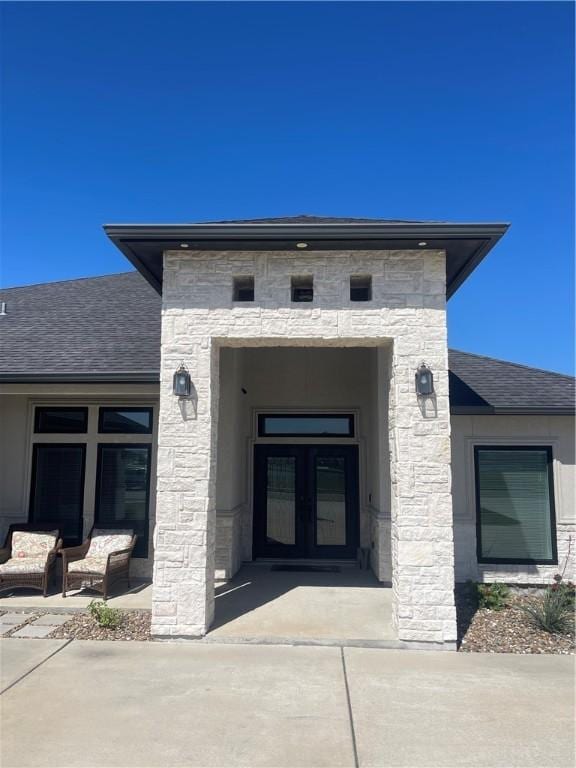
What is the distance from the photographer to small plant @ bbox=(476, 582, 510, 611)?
7390mm

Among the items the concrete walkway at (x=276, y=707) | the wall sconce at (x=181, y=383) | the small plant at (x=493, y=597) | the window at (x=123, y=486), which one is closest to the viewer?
the concrete walkway at (x=276, y=707)

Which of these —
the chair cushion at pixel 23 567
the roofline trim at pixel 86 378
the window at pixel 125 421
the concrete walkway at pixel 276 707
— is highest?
the roofline trim at pixel 86 378

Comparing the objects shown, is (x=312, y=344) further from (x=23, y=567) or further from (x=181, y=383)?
(x=23, y=567)

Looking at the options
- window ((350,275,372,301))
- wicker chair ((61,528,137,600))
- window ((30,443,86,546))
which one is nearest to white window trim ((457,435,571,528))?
window ((350,275,372,301))

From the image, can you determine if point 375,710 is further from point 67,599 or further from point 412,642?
point 67,599

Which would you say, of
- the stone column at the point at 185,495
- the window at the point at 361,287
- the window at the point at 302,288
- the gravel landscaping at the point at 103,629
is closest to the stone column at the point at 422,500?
the window at the point at 361,287

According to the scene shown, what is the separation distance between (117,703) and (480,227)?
591cm

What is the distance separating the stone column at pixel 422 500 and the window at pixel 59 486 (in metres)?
5.62

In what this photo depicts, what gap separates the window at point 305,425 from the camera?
10.6 meters

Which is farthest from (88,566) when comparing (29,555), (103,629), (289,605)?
(289,605)

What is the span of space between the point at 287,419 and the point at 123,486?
3.43m

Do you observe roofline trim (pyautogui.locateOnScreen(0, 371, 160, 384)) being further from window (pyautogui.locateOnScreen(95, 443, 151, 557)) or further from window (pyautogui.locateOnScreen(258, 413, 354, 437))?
window (pyautogui.locateOnScreen(258, 413, 354, 437))

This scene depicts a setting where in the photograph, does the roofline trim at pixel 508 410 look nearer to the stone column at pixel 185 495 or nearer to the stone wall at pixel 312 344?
the stone wall at pixel 312 344


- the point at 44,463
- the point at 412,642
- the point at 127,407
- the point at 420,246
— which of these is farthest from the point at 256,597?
the point at 420,246
